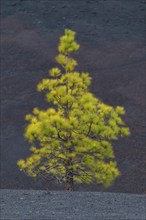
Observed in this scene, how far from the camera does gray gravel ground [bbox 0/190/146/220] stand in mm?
11334

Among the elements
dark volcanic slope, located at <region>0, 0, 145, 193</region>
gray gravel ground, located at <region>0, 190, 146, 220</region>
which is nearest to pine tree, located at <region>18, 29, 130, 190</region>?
gray gravel ground, located at <region>0, 190, 146, 220</region>

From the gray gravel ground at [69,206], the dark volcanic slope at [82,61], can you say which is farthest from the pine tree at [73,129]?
the dark volcanic slope at [82,61]

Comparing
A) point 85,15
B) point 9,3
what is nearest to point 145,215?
point 85,15

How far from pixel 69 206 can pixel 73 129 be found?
3741mm

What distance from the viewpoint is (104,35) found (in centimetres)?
A: 3491

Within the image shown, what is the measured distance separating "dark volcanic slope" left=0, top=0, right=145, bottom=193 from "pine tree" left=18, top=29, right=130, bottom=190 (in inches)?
210

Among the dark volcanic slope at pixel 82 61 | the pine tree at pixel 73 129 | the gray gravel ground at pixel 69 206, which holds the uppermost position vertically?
the dark volcanic slope at pixel 82 61

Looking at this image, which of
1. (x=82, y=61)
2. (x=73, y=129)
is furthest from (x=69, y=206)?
(x=82, y=61)

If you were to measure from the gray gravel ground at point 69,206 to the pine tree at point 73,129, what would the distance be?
5.45 ft

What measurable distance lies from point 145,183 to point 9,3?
21.2 metres

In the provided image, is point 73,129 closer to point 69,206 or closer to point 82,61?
point 69,206

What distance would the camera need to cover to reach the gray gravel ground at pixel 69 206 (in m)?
11.3

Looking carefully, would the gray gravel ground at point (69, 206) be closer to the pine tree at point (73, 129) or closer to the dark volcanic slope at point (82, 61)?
the pine tree at point (73, 129)

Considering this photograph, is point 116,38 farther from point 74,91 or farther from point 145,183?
point 74,91
